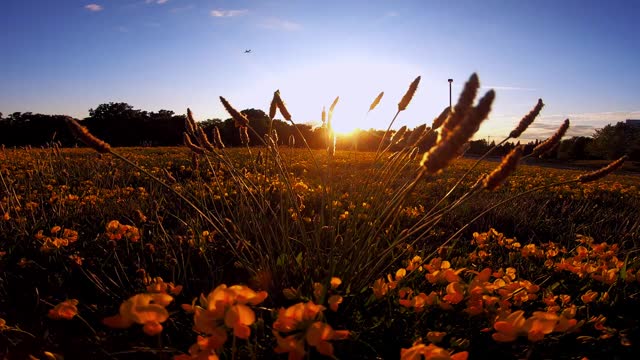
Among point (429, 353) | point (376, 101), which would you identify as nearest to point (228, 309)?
point (429, 353)

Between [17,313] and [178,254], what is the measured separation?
82 centimetres

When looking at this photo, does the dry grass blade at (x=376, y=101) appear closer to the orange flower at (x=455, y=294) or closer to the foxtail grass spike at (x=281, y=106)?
the foxtail grass spike at (x=281, y=106)

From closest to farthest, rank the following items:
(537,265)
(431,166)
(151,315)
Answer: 1. (431,166)
2. (151,315)
3. (537,265)

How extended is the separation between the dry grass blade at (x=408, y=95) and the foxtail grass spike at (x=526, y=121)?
456mm

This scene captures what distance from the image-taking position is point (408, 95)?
194cm

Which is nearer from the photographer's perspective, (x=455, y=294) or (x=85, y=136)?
(x=85, y=136)

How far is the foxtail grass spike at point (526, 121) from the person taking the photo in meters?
1.71

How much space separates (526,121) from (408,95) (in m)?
0.50

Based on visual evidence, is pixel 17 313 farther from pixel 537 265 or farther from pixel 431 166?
pixel 537 265

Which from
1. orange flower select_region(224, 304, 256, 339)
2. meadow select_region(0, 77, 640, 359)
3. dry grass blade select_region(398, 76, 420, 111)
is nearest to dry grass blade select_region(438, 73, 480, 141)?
meadow select_region(0, 77, 640, 359)

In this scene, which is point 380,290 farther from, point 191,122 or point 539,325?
point 191,122

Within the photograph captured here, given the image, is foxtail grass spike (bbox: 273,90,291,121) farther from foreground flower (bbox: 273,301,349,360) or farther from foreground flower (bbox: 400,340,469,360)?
foreground flower (bbox: 400,340,469,360)

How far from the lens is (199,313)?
1.07 metres

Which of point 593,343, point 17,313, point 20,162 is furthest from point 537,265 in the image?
point 20,162
